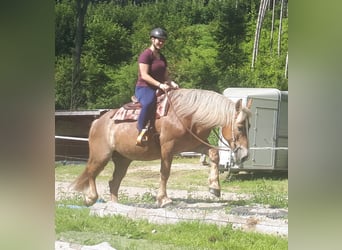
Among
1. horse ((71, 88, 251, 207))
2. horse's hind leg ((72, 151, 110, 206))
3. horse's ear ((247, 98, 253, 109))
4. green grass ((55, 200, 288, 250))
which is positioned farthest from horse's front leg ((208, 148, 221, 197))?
horse's hind leg ((72, 151, 110, 206))

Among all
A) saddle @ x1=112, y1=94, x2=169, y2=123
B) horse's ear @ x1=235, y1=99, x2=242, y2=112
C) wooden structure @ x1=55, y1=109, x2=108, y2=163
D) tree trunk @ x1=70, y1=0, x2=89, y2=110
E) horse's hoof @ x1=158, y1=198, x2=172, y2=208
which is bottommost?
horse's hoof @ x1=158, y1=198, x2=172, y2=208

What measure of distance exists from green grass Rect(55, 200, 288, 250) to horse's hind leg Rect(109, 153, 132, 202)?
0.68ft

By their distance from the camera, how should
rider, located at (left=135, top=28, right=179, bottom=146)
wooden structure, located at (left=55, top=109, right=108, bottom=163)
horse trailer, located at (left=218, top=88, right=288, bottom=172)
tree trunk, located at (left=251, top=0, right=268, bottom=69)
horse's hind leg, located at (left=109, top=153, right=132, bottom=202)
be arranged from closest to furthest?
1. horse trailer, located at (left=218, top=88, right=288, bottom=172)
2. tree trunk, located at (left=251, top=0, right=268, bottom=69)
3. rider, located at (left=135, top=28, right=179, bottom=146)
4. horse's hind leg, located at (left=109, top=153, right=132, bottom=202)
5. wooden structure, located at (left=55, top=109, right=108, bottom=163)

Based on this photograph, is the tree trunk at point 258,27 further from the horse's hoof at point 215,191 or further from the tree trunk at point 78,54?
the tree trunk at point 78,54

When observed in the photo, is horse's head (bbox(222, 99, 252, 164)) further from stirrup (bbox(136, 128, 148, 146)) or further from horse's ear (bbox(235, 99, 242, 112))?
stirrup (bbox(136, 128, 148, 146))

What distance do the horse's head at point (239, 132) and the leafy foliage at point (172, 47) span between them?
0.20 metres

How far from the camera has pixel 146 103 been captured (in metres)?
4.54

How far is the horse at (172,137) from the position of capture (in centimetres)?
439

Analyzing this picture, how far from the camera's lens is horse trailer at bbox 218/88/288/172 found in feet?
13.9

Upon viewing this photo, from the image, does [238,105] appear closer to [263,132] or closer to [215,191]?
[263,132]
